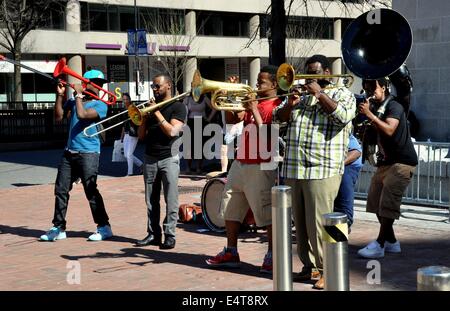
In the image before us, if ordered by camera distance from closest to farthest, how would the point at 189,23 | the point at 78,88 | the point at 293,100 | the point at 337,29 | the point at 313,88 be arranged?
the point at 313,88 < the point at 293,100 < the point at 78,88 < the point at 189,23 < the point at 337,29

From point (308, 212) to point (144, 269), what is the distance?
1842mm

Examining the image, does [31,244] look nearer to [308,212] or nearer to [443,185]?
[308,212]

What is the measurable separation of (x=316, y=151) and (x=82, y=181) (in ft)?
12.0

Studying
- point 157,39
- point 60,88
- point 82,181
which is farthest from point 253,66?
point 82,181

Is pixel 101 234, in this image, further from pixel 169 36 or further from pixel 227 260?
pixel 169 36

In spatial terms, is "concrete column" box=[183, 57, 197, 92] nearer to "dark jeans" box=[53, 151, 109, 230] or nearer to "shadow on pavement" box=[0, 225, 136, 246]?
"shadow on pavement" box=[0, 225, 136, 246]

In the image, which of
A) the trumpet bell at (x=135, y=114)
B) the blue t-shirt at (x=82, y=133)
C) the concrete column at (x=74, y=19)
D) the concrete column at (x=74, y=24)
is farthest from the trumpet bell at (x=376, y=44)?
the concrete column at (x=74, y=24)

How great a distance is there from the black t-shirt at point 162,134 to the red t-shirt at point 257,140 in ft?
4.50

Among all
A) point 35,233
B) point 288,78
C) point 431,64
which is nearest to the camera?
point 288,78

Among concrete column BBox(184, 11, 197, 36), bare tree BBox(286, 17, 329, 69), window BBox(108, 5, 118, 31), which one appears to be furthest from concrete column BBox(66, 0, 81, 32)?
bare tree BBox(286, 17, 329, 69)

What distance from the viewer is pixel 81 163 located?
8.60m

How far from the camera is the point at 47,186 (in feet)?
46.8

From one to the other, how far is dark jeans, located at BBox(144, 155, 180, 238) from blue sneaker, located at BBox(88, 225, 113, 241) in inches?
34.0

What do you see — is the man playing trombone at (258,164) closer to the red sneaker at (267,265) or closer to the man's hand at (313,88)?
the red sneaker at (267,265)
